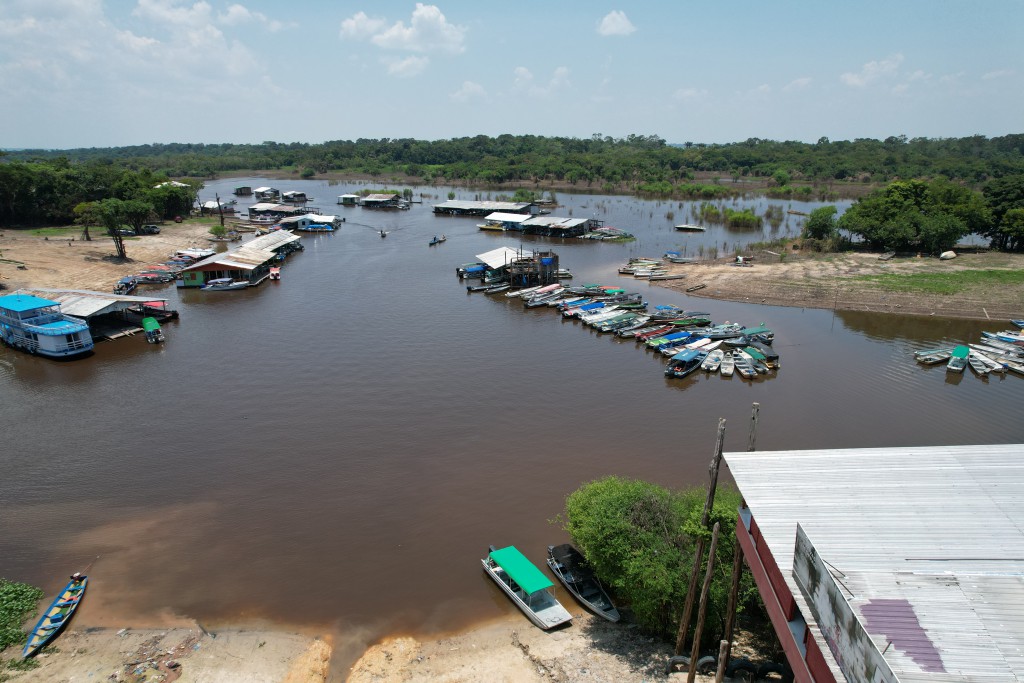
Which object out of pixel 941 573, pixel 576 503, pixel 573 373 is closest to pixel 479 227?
pixel 573 373

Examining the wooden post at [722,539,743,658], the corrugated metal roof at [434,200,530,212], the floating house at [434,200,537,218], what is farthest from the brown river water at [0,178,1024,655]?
the corrugated metal roof at [434,200,530,212]

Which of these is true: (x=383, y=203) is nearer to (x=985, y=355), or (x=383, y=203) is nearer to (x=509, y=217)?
(x=509, y=217)

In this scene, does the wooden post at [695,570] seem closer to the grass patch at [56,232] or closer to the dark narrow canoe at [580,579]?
the dark narrow canoe at [580,579]

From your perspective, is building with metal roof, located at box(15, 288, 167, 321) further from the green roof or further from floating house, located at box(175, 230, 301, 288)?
the green roof

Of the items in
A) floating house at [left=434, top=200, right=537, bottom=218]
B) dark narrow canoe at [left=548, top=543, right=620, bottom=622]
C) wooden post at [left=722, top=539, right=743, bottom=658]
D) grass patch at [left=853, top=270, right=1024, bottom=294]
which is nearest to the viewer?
wooden post at [left=722, top=539, right=743, bottom=658]

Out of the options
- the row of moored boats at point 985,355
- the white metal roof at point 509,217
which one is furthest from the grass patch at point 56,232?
the row of moored boats at point 985,355

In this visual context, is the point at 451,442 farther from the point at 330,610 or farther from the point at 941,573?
the point at 941,573

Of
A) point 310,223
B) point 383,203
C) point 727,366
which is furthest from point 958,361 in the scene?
point 383,203
